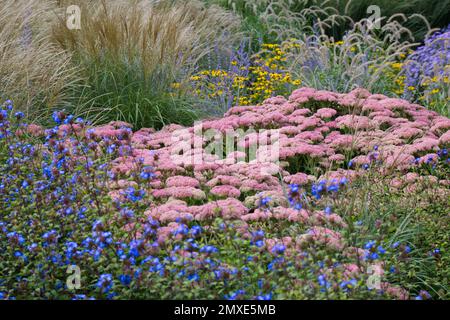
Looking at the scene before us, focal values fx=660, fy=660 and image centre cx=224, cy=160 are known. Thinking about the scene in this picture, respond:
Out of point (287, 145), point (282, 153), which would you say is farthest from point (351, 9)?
point (282, 153)

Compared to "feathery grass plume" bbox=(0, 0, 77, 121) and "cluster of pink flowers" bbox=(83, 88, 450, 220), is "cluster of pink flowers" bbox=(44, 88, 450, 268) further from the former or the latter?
"feathery grass plume" bbox=(0, 0, 77, 121)

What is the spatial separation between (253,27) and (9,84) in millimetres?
5191

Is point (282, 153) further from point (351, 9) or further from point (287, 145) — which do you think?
point (351, 9)

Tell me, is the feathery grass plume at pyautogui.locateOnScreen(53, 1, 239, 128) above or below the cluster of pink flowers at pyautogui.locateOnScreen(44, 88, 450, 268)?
above

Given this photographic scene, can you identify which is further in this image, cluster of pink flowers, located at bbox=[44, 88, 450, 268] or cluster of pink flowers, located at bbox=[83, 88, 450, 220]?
cluster of pink flowers, located at bbox=[83, 88, 450, 220]

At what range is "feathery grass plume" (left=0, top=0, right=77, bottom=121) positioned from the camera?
20.8 feet

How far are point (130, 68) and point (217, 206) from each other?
3.46m

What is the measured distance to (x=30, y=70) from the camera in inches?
257

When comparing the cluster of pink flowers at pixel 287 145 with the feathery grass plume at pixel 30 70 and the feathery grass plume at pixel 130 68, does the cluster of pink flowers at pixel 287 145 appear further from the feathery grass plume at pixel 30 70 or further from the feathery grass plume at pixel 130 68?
the feathery grass plume at pixel 30 70

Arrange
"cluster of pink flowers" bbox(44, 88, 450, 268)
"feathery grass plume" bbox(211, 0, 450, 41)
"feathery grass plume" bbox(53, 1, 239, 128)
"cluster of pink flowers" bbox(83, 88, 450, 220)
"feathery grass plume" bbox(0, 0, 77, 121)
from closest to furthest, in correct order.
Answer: "cluster of pink flowers" bbox(44, 88, 450, 268)
"cluster of pink flowers" bbox(83, 88, 450, 220)
"feathery grass plume" bbox(0, 0, 77, 121)
"feathery grass plume" bbox(53, 1, 239, 128)
"feathery grass plume" bbox(211, 0, 450, 41)

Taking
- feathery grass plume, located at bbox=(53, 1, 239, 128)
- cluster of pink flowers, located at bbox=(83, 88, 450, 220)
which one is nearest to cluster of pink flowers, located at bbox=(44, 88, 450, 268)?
cluster of pink flowers, located at bbox=(83, 88, 450, 220)

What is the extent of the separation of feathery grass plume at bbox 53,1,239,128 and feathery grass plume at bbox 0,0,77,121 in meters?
0.21

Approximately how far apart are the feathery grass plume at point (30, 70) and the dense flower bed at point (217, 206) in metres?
0.51

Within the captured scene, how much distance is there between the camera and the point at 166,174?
5145 millimetres
